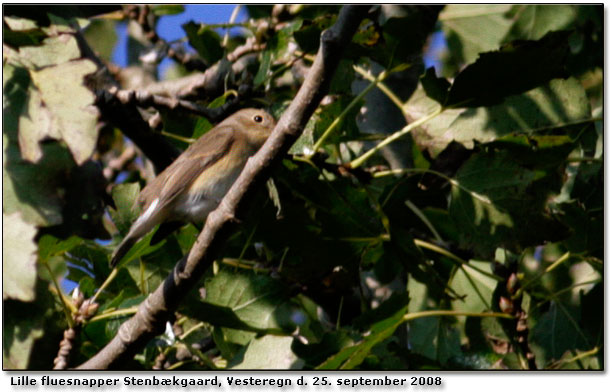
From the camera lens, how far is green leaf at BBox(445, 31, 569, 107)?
2678 millimetres

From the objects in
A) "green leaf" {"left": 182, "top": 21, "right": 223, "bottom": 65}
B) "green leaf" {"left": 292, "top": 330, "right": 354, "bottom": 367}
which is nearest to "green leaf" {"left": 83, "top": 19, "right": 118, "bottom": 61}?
"green leaf" {"left": 182, "top": 21, "right": 223, "bottom": 65}

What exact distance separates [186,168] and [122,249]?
0.53 m

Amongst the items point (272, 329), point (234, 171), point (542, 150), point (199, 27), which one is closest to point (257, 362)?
point (272, 329)

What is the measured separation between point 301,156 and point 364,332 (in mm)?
675

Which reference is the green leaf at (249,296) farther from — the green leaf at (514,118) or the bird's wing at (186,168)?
the green leaf at (514,118)

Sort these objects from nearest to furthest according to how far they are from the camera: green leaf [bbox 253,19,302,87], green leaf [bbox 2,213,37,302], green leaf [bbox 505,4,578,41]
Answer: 1. green leaf [bbox 2,213,37,302]
2. green leaf [bbox 253,19,302,87]
3. green leaf [bbox 505,4,578,41]

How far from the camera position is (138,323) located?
8.70ft

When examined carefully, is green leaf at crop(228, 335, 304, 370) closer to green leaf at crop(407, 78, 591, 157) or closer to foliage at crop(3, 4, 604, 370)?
foliage at crop(3, 4, 604, 370)

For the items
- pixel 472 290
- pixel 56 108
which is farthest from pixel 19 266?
pixel 472 290

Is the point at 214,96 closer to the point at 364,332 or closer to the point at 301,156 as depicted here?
the point at 301,156

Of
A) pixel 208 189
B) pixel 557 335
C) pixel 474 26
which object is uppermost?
pixel 474 26

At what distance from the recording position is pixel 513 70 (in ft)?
8.98

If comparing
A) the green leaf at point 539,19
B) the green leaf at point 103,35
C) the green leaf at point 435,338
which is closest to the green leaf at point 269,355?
the green leaf at point 435,338

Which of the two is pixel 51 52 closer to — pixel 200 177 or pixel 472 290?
pixel 200 177
